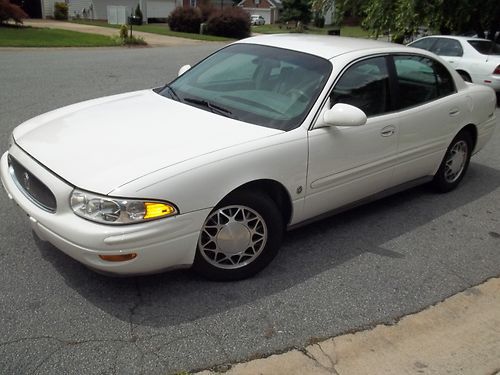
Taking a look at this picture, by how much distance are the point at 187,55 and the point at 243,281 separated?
1743cm

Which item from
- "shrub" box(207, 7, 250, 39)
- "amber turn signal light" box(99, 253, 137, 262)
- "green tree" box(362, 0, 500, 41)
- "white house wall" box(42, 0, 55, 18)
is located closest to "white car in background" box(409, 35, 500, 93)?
"green tree" box(362, 0, 500, 41)

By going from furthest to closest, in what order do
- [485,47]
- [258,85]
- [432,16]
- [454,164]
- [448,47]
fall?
[432,16] → [448,47] → [485,47] → [454,164] → [258,85]

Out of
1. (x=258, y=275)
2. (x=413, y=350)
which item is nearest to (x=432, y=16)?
(x=258, y=275)

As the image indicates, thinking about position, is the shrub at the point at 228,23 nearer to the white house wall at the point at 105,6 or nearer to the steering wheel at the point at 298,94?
the white house wall at the point at 105,6

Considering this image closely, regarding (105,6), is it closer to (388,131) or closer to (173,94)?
(173,94)

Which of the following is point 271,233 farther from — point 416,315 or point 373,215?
point 373,215

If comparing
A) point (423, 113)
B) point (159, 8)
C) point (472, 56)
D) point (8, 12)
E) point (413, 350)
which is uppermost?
point (423, 113)

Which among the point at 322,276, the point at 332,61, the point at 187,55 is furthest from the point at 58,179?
the point at 187,55

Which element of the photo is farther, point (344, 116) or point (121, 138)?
point (344, 116)

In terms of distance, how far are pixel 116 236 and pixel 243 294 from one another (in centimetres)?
96

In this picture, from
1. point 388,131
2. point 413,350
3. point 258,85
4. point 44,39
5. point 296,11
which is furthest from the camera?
point 296,11

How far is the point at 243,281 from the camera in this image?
3416 millimetres

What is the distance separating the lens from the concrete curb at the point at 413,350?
268cm

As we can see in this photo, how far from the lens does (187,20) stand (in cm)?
3375
